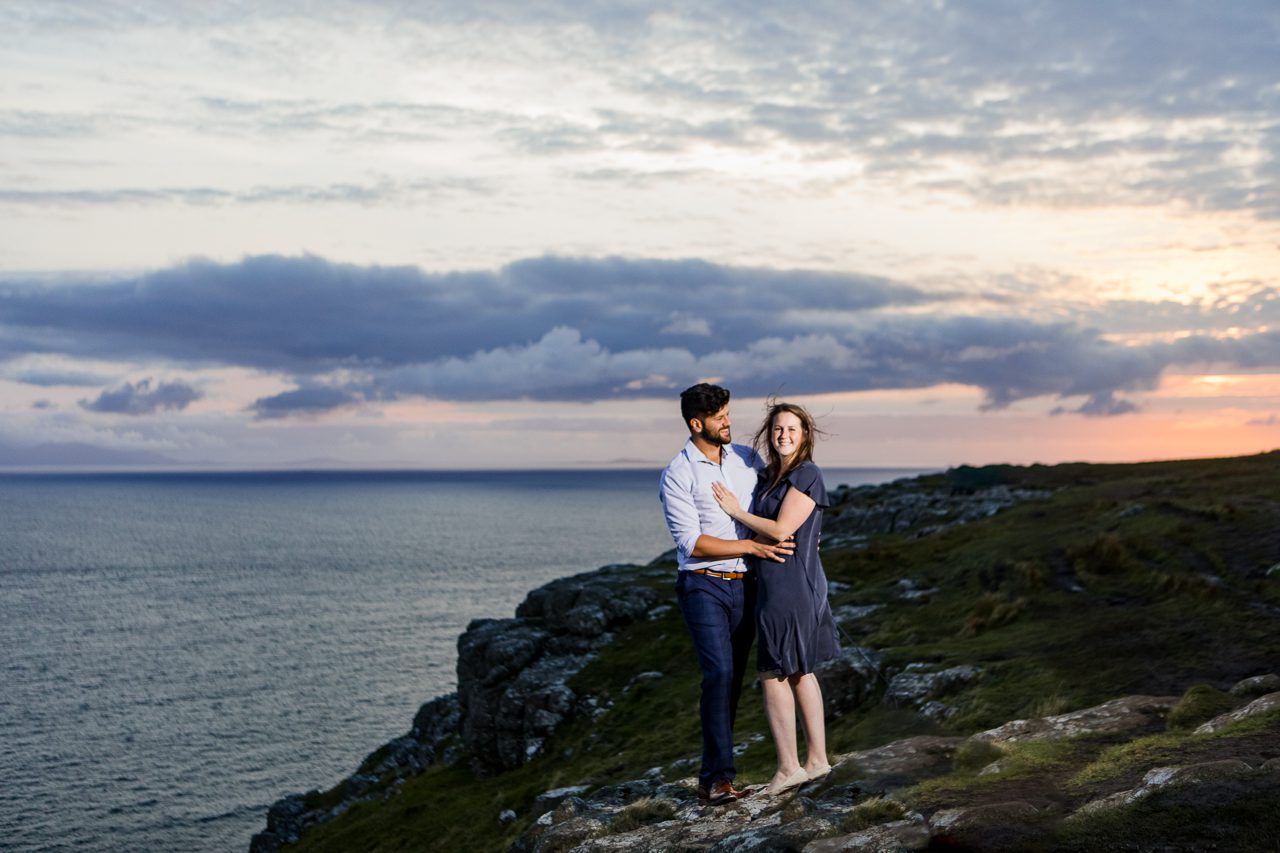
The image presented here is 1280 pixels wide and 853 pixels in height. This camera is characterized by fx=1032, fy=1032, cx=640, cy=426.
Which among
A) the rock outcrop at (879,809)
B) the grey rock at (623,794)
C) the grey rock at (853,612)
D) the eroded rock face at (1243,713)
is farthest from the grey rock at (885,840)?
the grey rock at (853,612)

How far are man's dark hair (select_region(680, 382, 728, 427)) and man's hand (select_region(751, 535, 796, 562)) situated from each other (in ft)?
5.18

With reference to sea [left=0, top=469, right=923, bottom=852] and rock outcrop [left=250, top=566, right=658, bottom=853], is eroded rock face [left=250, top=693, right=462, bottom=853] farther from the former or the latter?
sea [left=0, top=469, right=923, bottom=852]

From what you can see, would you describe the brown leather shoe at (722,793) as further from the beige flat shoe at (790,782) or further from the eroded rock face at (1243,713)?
the eroded rock face at (1243,713)

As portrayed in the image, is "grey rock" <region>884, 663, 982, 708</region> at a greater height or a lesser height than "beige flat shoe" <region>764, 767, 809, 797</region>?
lesser

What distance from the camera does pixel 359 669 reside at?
107500 mm

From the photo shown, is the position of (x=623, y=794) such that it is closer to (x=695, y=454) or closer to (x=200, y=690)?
(x=695, y=454)

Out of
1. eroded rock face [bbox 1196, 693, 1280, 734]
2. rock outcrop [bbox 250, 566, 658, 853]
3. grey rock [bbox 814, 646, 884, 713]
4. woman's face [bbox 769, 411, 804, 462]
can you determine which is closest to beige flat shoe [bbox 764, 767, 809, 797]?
woman's face [bbox 769, 411, 804, 462]

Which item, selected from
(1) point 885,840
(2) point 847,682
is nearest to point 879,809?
(1) point 885,840

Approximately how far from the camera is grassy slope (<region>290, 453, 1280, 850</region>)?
63.4ft

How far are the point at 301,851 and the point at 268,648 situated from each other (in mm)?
73627

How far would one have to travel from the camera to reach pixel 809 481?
11.9 meters

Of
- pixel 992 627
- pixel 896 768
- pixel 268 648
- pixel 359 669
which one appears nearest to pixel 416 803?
pixel 992 627

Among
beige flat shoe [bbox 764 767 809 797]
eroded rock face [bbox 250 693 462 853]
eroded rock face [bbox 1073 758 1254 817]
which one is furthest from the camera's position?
eroded rock face [bbox 250 693 462 853]

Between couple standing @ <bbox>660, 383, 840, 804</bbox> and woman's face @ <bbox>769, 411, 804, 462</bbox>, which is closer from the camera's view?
couple standing @ <bbox>660, 383, 840, 804</bbox>
